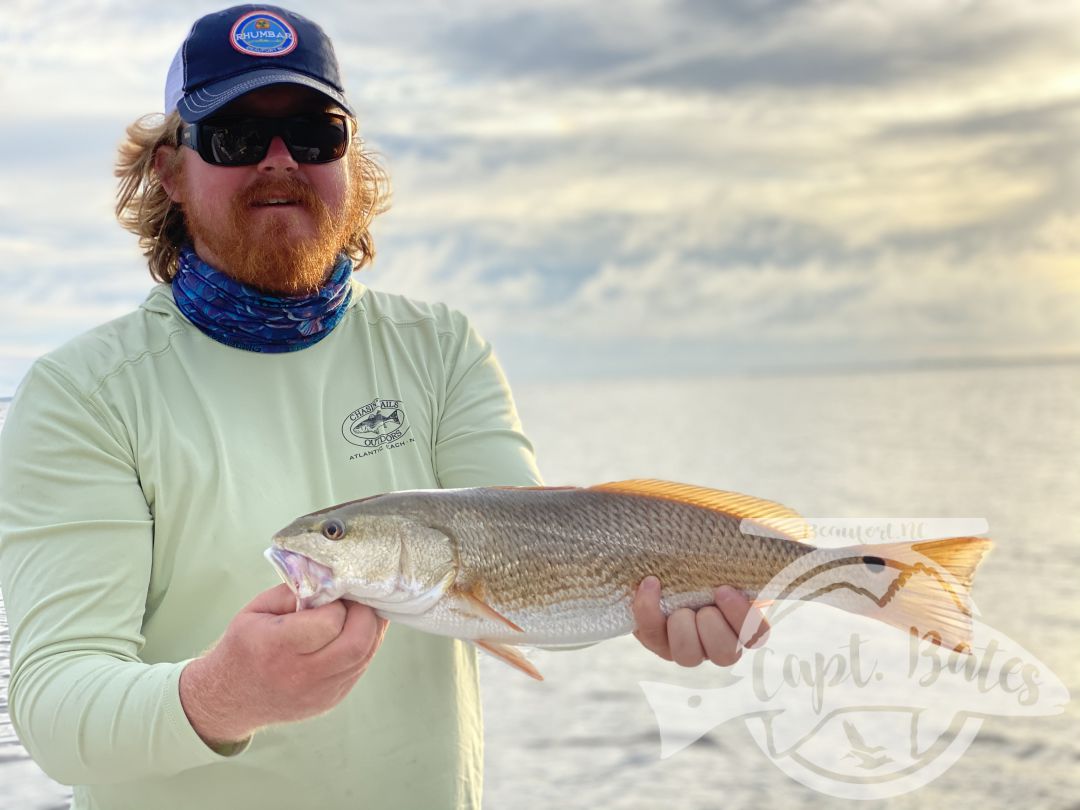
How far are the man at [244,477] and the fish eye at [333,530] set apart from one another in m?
0.19

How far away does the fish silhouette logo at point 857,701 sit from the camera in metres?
8.97

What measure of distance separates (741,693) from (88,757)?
339 inches

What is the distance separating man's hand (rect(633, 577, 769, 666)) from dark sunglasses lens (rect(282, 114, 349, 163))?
167 cm

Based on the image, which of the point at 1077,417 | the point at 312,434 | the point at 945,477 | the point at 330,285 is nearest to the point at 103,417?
the point at 312,434

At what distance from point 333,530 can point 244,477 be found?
478 millimetres

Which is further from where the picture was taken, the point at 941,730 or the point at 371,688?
the point at 941,730

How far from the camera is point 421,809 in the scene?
3010 mm

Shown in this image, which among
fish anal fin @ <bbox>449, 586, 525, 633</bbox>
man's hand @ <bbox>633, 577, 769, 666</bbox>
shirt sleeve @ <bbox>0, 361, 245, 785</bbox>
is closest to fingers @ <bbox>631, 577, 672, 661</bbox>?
man's hand @ <bbox>633, 577, 769, 666</bbox>

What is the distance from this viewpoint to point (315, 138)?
332 cm

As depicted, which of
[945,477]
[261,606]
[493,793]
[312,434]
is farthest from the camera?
[945,477]

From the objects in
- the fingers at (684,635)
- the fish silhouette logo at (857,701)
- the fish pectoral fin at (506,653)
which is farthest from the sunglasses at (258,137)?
the fish silhouette logo at (857,701)

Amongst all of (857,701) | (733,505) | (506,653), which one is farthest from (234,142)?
(857,701)

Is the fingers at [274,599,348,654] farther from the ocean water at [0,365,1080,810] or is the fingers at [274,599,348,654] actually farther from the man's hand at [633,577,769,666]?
the ocean water at [0,365,1080,810]

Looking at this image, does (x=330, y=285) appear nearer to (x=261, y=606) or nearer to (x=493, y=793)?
(x=261, y=606)
